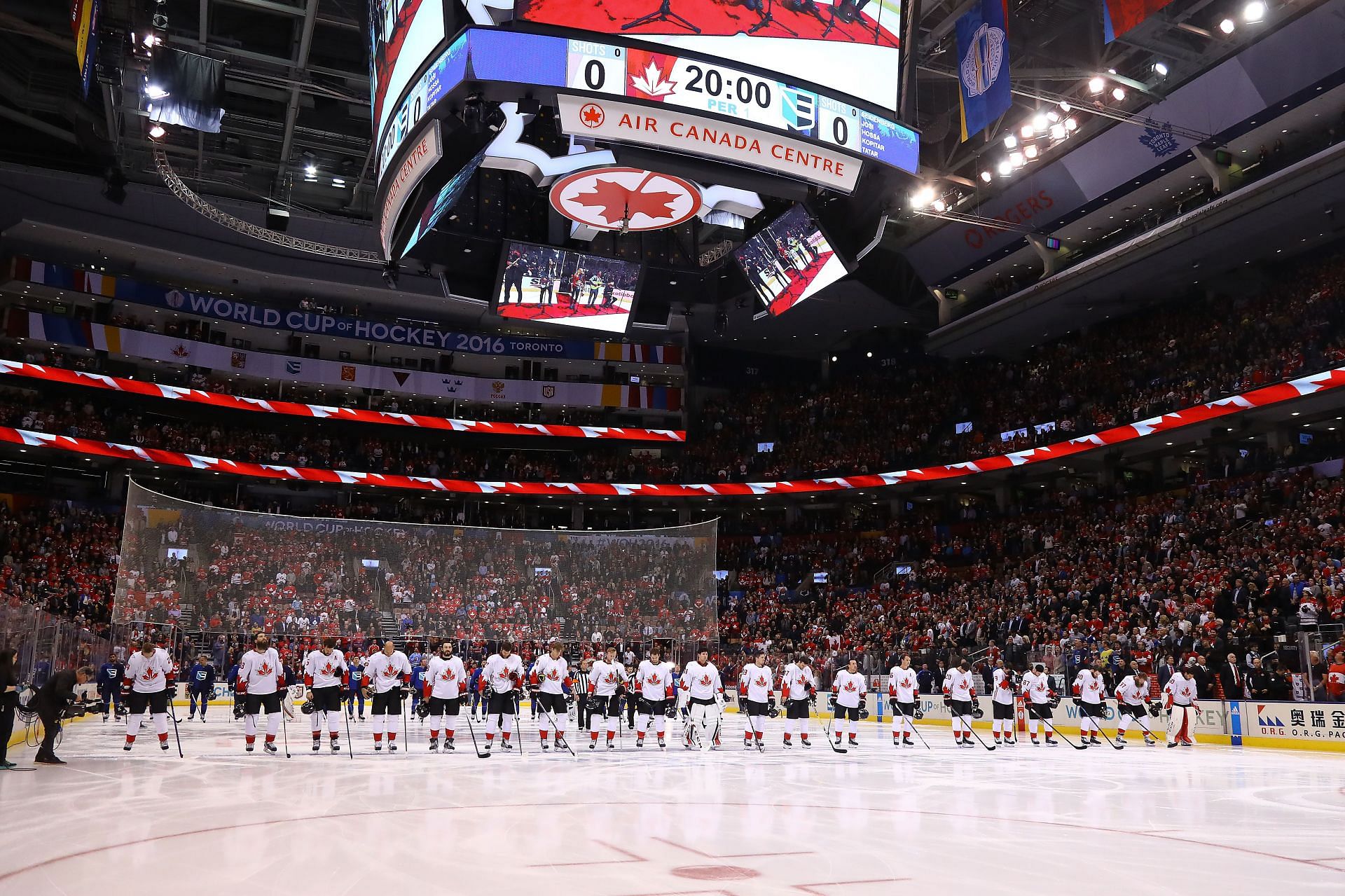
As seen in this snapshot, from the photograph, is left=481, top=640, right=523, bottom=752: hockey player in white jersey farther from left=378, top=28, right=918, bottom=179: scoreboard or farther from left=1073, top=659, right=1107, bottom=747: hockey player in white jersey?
left=1073, top=659, right=1107, bottom=747: hockey player in white jersey

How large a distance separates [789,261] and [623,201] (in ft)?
11.1

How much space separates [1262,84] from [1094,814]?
2380 centimetres

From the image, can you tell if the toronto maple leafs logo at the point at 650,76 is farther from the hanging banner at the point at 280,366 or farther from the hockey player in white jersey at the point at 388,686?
the hanging banner at the point at 280,366

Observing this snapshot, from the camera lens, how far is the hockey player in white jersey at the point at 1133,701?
21844 mm

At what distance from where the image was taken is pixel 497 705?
1878cm

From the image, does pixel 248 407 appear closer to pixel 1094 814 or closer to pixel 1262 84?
pixel 1262 84

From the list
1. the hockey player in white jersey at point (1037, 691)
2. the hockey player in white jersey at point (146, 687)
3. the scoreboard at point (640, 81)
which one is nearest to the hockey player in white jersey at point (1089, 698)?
the hockey player in white jersey at point (1037, 691)

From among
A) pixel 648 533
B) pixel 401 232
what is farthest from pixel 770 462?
pixel 401 232

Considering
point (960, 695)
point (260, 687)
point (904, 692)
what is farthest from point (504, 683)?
point (960, 695)

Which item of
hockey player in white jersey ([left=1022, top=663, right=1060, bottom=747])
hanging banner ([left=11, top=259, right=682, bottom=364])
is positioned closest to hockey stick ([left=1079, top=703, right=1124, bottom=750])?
hockey player in white jersey ([left=1022, top=663, right=1060, bottom=747])

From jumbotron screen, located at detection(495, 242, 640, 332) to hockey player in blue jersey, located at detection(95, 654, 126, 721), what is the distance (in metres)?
13.8

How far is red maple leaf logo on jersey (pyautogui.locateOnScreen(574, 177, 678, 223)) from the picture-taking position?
16.0 metres

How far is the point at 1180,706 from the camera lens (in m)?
21.6

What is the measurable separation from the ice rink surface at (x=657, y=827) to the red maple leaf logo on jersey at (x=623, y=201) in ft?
28.4
